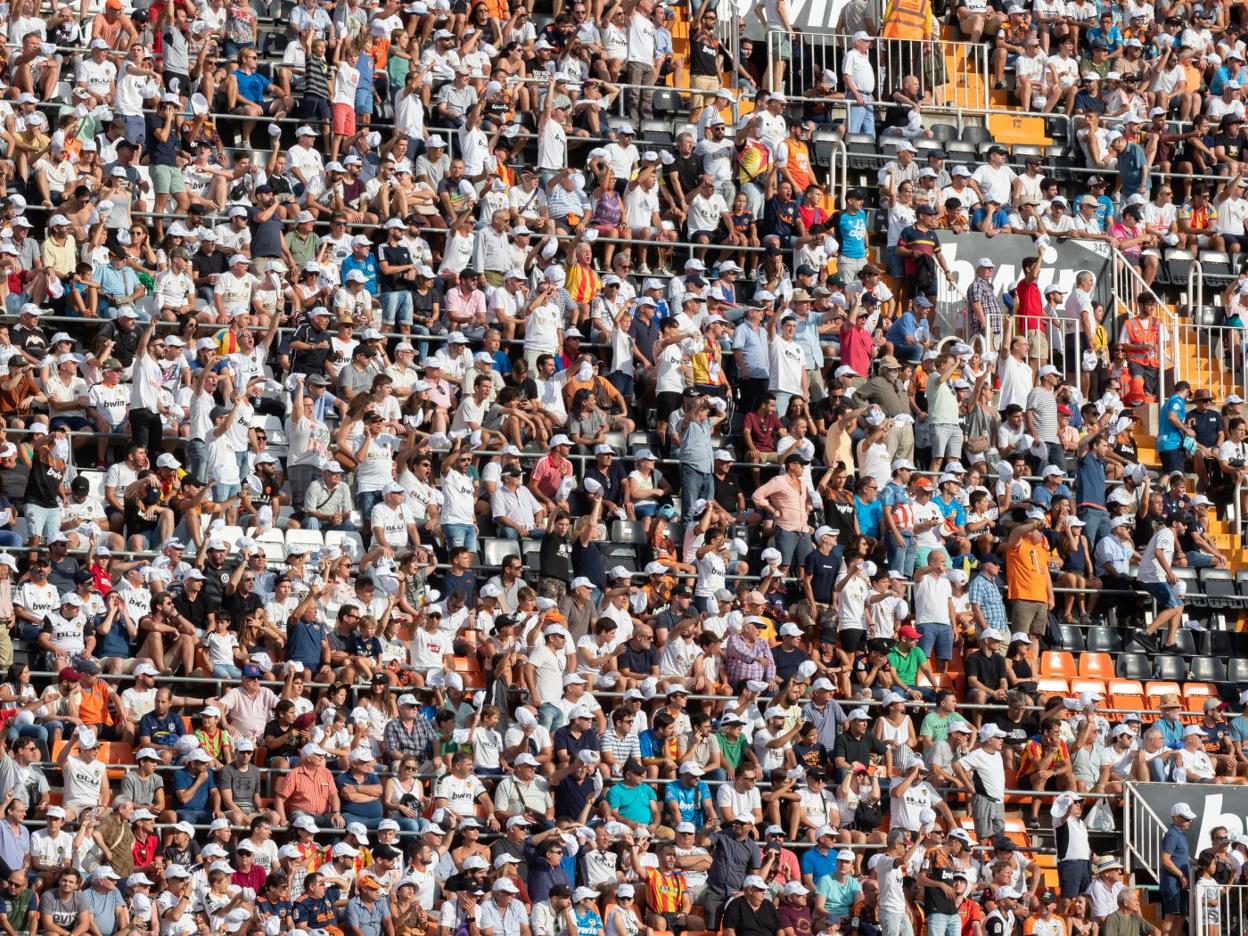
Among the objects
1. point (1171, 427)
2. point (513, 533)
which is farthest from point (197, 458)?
point (1171, 427)

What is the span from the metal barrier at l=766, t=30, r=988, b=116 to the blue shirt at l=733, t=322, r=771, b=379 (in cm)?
551

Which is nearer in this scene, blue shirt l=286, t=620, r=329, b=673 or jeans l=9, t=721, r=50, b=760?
jeans l=9, t=721, r=50, b=760

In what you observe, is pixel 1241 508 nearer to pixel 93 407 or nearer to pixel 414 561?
pixel 414 561

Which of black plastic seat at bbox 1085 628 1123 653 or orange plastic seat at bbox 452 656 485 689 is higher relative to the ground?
orange plastic seat at bbox 452 656 485 689

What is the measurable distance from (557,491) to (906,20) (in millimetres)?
9935

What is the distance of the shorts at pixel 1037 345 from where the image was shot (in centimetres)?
3216

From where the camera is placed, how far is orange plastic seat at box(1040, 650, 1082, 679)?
2962 centimetres

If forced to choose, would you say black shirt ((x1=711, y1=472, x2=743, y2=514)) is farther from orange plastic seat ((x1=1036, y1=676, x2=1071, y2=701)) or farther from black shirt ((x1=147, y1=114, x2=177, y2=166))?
black shirt ((x1=147, y1=114, x2=177, y2=166))

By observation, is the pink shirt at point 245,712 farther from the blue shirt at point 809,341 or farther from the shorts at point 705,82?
the shorts at point 705,82

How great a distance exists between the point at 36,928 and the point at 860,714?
7.93 m

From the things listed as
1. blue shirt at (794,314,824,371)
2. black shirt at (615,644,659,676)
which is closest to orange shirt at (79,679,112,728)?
black shirt at (615,644,659,676)

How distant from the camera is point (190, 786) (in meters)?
24.8

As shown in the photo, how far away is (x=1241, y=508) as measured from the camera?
32000 millimetres

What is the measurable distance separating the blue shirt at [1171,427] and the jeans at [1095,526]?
1.62 metres
